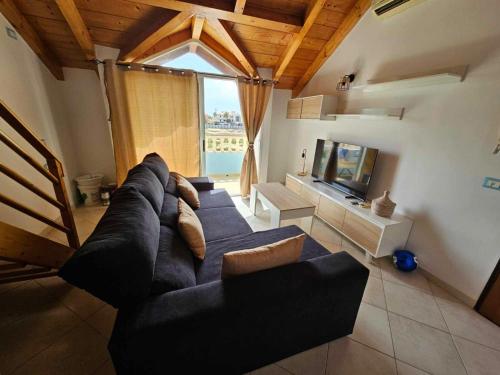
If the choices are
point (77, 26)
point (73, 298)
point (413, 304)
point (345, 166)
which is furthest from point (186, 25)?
point (413, 304)

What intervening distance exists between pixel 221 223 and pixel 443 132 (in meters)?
2.24

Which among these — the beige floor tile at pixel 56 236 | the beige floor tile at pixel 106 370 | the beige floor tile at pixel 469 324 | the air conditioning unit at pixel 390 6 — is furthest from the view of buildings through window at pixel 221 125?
the beige floor tile at pixel 469 324

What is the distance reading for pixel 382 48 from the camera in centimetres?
247

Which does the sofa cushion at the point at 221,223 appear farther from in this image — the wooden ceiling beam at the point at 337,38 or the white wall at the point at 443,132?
the wooden ceiling beam at the point at 337,38

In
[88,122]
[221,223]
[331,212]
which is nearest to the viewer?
[221,223]

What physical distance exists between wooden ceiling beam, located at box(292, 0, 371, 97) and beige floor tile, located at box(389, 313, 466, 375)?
330 centimetres

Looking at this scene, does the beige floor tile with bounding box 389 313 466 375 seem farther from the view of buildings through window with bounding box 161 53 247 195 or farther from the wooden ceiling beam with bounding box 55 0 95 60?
the wooden ceiling beam with bounding box 55 0 95 60

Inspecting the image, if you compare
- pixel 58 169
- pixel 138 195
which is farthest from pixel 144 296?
pixel 58 169

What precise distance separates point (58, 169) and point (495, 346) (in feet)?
12.0

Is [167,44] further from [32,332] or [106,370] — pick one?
[106,370]

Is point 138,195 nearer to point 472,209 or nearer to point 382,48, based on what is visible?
point 472,209

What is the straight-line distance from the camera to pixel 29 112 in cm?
244

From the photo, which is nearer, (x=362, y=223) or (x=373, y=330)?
(x=373, y=330)

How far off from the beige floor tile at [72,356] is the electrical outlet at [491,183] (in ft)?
9.86
